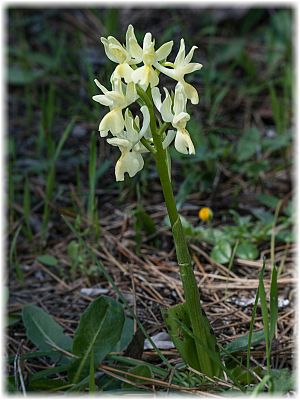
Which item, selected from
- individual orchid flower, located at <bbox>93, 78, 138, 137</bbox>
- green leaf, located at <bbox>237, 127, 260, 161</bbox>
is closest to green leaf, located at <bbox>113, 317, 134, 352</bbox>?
individual orchid flower, located at <bbox>93, 78, 138, 137</bbox>

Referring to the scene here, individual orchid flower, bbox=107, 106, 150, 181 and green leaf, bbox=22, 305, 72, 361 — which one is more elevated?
individual orchid flower, bbox=107, 106, 150, 181

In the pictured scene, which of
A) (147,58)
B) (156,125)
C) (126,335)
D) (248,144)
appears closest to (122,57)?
(147,58)

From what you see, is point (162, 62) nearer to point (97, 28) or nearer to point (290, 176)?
point (290, 176)

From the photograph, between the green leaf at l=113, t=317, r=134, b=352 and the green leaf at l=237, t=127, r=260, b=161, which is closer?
the green leaf at l=113, t=317, r=134, b=352

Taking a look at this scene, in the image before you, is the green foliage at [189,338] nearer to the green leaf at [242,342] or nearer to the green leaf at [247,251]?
the green leaf at [242,342]

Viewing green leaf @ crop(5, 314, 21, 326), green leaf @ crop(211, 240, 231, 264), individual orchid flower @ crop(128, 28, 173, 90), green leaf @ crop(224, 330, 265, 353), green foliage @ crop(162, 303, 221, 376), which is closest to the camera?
individual orchid flower @ crop(128, 28, 173, 90)

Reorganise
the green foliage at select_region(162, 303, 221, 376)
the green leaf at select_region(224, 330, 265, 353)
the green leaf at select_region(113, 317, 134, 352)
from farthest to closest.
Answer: the green leaf at select_region(113, 317, 134, 352) < the green leaf at select_region(224, 330, 265, 353) < the green foliage at select_region(162, 303, 221, 376)

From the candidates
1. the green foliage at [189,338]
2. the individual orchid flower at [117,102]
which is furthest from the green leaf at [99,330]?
the individual orchid flower at [117,102]

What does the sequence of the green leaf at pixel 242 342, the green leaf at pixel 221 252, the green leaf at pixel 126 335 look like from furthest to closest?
the green leaf at pixel 221 252
the green leaf at pixel 126 335
the green leaf at pixel 242 342

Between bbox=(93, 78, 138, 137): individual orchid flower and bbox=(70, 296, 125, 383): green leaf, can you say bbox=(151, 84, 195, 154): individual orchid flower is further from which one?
bbox=(70, 296, 125, 383): green leaf
